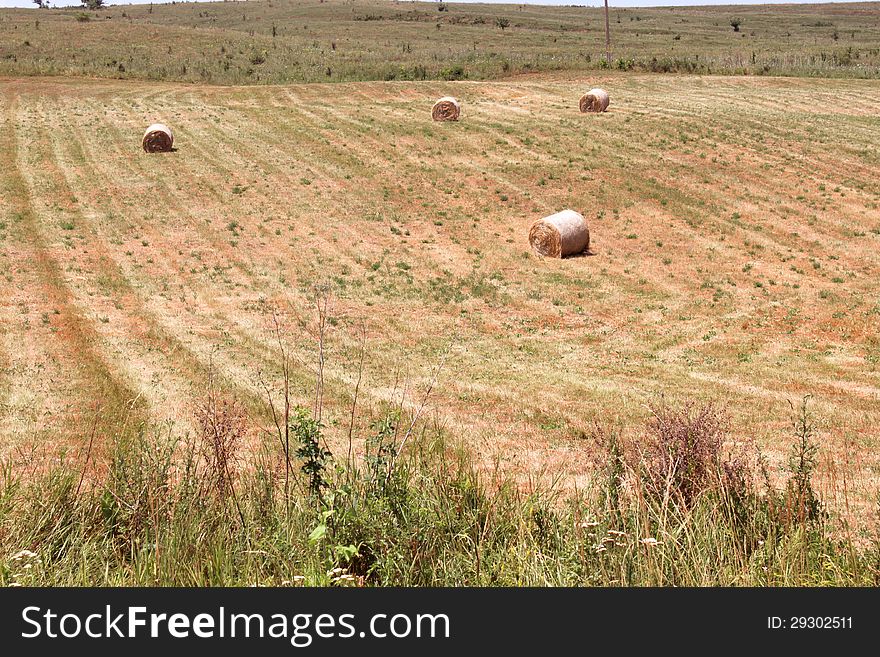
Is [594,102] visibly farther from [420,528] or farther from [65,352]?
[420,528]

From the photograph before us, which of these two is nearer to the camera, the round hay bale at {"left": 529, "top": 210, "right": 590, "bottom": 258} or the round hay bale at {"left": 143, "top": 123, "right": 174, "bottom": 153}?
the round hay bale at {"left": 529, "top": 210, "right": 590, "bottom": 258}

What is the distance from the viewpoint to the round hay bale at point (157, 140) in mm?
32688

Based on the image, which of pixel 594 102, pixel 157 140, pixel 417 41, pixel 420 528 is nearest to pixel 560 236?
pixel 420 528

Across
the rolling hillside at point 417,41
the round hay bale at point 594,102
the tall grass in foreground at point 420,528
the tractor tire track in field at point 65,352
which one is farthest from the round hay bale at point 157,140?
the tall grass in foreground at point 420,528

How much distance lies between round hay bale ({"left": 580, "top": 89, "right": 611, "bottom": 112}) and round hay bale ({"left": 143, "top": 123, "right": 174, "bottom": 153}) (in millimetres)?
19908

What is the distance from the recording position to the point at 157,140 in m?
32.8

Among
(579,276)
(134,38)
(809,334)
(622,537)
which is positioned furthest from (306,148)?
(134,38)

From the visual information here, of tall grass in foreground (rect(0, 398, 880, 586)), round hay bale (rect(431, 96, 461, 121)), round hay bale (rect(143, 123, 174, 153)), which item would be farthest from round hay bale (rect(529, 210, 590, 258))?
round hay bale (rect(431, 96, 461, 121))

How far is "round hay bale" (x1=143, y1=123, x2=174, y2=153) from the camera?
1287 inches

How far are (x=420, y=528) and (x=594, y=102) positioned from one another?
38.3m

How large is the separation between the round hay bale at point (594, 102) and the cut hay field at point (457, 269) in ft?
2.03

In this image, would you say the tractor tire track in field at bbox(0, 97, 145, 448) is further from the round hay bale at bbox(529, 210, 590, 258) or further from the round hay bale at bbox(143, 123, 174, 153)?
the round hay bale at bbox(529, 210, 590, 258)

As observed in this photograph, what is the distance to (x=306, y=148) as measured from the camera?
3416 cm

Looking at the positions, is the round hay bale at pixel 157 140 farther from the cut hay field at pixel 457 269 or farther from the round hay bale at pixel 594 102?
the round hay bale at pixel 594 102
